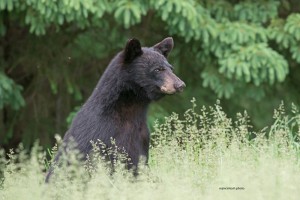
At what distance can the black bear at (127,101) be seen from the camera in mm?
6266

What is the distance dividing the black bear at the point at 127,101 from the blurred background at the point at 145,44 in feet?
7.97

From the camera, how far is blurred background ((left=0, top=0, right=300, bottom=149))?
941 centimetres

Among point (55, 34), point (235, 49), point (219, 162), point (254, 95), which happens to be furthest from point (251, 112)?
point (219, 162)

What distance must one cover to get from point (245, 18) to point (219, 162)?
4.38 metres

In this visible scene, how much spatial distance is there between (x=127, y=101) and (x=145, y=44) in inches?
176

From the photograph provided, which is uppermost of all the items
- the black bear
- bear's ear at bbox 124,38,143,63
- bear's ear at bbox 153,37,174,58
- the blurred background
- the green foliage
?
the blurred background

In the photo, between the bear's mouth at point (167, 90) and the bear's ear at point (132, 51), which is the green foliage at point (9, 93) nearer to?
the bear's ear at point (132, 51)

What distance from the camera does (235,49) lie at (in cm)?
968

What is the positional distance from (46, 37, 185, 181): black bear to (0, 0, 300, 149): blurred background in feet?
7.97

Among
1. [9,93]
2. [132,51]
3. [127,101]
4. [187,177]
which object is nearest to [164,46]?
[132,51]

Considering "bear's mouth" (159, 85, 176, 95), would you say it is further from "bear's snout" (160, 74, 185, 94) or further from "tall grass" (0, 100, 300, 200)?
"tall grass" (0, 100, 300, 200)

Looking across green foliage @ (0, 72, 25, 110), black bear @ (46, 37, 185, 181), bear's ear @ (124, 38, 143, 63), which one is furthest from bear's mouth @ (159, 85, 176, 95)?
green foliage @ (0, 72, 25, 110)

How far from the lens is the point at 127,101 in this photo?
6543 millimetres

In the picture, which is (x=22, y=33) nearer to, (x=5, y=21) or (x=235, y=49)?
(x=5, y=21)
